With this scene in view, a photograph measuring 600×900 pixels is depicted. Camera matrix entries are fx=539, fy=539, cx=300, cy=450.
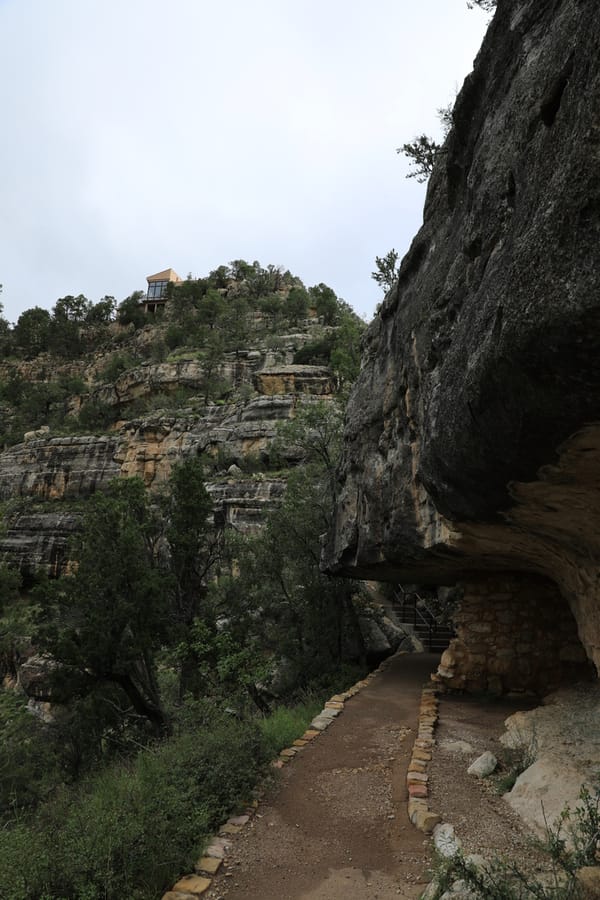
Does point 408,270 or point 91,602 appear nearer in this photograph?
point 408,270

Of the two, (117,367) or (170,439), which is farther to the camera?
(117,367)

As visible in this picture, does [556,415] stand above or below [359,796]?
above

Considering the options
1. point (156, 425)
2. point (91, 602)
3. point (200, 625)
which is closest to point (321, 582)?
point (200, 625)

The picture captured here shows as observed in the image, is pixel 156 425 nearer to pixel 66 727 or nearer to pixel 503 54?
pixel 66 727

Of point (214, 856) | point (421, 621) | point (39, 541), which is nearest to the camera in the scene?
point (214, 856)

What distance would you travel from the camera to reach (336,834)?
14.8 ft

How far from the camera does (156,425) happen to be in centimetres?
3578

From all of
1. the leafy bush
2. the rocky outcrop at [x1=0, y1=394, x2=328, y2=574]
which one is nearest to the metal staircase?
the rocky outcrop at [x1=0, y1=394, x2=328, y2=574]

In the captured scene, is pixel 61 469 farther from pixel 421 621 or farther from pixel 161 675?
pixel 421 621

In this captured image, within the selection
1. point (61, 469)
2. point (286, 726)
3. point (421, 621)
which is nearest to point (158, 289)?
point (61, 469)

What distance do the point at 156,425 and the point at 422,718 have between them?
30.7 meters

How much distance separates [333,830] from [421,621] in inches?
561

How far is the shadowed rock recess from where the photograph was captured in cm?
272

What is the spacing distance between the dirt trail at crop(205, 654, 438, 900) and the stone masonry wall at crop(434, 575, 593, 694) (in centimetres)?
263
